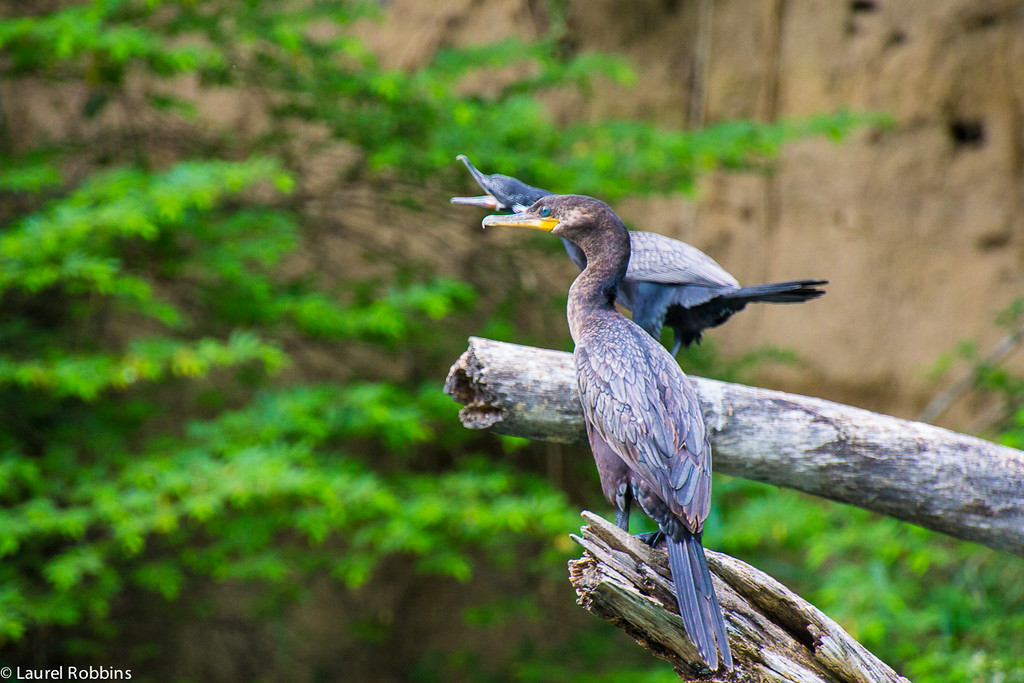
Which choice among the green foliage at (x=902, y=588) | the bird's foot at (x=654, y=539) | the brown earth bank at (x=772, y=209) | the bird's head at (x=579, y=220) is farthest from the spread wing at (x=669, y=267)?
the brown earth bank at (x=772, y=209)

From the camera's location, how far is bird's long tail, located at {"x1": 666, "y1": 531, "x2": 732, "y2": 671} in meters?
1.35

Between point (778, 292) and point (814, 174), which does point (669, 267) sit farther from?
point (814, 174)

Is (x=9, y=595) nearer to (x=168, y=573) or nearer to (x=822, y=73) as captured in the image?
(x=168, y=573)

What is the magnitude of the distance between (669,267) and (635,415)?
1.92ft

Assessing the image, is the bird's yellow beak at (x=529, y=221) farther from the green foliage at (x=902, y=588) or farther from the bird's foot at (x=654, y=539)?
the green foliage at (x=902, y=588)

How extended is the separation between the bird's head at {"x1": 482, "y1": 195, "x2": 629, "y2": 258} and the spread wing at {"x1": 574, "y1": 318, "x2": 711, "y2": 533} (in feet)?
0.53

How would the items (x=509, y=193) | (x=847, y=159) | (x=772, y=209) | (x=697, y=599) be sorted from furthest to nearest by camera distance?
(x=772, y=209) → (x=847, y=159) → (x=509, y=193) → (x=697, y=599)

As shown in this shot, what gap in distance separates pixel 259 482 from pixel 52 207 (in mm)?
1199

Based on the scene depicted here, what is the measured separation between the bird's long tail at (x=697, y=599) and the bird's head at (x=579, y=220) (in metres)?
0.56

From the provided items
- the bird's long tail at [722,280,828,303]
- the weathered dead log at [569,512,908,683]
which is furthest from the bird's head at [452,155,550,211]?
the weathered dead log at [569,512,908,683]

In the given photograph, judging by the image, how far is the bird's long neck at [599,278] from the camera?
63.9 inches

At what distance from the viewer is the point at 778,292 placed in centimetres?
190

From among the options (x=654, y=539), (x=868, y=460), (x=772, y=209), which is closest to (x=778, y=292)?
(x=868, y=460)

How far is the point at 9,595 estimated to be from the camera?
8.62 feet
